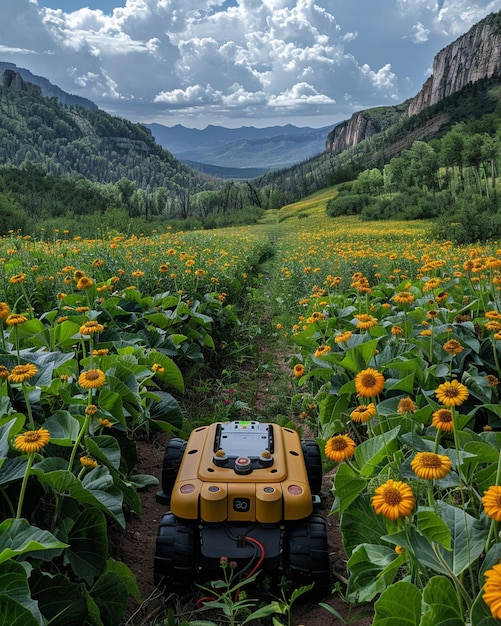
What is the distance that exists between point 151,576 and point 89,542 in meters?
0.64

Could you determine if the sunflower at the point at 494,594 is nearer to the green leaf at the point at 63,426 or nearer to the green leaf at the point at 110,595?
the green leaf at the point at 110,595

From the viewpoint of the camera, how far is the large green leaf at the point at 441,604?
4.44 ft

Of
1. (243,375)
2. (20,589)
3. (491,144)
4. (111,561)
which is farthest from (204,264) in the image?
(491,144)

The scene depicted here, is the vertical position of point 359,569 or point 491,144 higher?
point 491,144

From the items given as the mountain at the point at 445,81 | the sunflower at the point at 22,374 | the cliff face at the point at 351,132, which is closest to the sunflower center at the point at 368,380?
the sunflower at the point at 22,374

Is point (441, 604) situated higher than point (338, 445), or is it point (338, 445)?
point (338, 445)

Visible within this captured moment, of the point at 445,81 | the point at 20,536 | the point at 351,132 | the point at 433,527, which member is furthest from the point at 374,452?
the point at 351,132

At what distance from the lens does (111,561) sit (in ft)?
6.64

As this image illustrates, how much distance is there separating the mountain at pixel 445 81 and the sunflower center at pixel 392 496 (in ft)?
310

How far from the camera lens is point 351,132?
171 m

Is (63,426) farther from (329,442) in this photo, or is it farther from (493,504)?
(493,504)

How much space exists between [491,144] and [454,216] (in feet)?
100

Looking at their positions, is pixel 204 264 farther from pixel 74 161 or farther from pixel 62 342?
pixel 74 161

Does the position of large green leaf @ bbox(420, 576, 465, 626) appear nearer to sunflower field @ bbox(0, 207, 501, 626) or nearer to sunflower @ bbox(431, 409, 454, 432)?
sunflower field @ bbox(0, 207, 501, 626)
